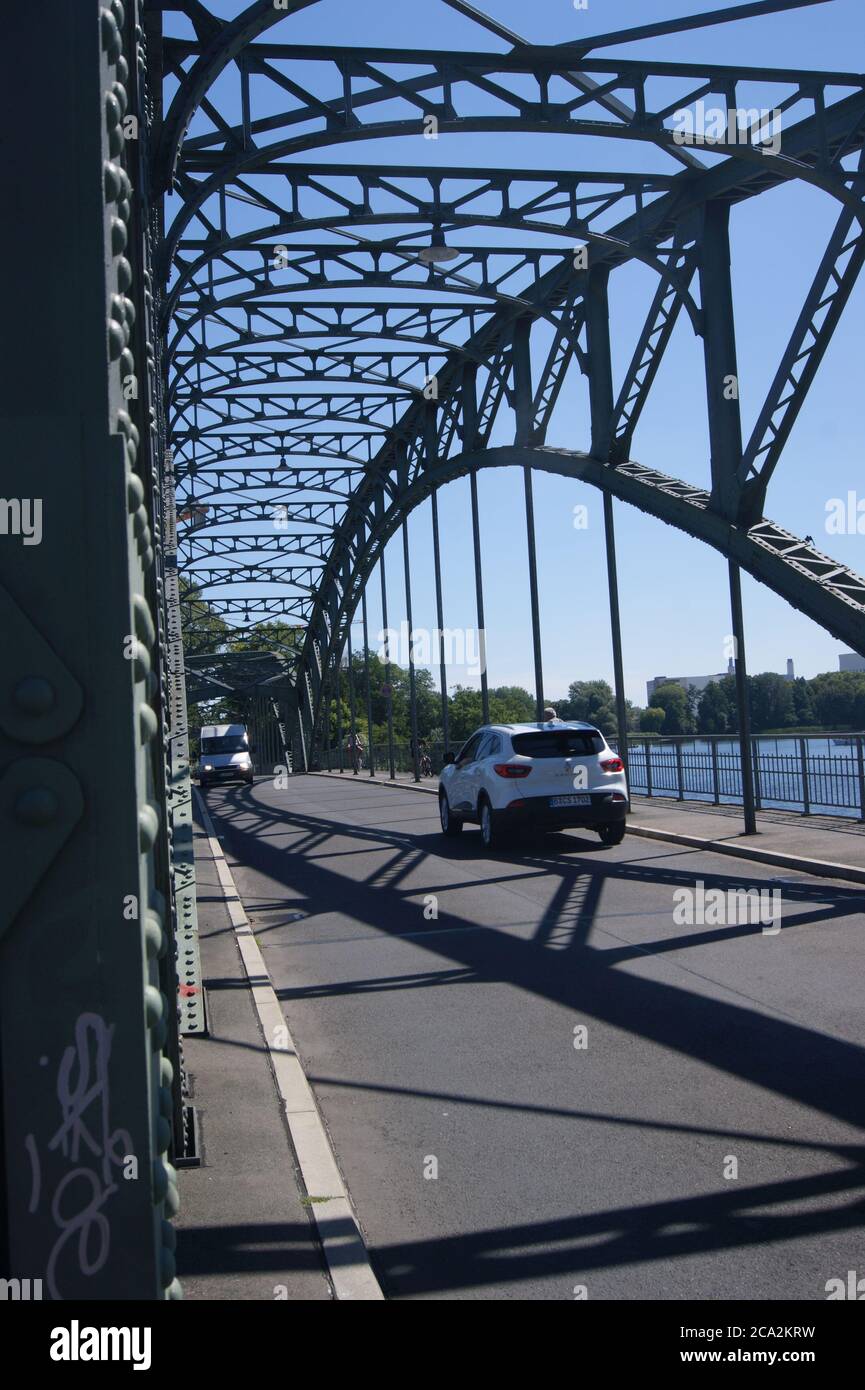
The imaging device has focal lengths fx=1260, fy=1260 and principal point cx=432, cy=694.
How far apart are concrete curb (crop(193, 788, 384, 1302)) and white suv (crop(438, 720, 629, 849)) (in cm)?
781

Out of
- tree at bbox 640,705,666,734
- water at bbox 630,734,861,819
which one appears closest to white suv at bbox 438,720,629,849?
water at bbox 630,734,861,819

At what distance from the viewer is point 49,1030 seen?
1.44 meters

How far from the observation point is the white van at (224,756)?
52.1 m

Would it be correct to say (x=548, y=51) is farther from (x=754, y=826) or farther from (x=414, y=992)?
(x=414, y=992)

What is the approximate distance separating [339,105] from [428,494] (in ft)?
69.8

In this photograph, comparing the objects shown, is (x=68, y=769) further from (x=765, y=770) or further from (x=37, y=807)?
(x=765, y=770)

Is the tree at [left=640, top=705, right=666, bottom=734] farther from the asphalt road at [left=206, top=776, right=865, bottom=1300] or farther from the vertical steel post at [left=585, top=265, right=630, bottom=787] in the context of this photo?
the asphalt road at [left=206, top=776, right=865, bottom=1300]

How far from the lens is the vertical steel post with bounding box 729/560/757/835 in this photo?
16.3 meters

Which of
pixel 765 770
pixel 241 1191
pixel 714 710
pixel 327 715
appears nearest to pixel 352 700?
pixel 327 715

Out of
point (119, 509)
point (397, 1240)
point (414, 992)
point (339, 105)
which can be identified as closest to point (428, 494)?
point (339, 105)

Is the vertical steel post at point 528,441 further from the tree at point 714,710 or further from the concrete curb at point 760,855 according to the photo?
the concrete curb at point 760,855

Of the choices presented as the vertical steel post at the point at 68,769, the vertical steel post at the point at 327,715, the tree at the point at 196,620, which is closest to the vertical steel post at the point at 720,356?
the vertical steel post at the point at 68,769
